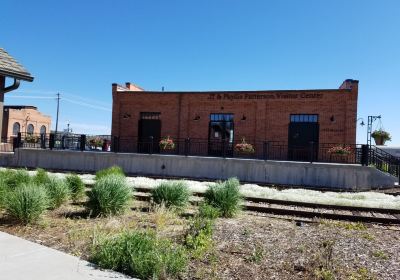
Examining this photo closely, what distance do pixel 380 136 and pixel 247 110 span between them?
965 centimetres

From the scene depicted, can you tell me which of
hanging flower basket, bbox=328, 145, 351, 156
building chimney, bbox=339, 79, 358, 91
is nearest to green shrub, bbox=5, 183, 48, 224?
hanging flower basket, bbox=328, 145, 351, 156

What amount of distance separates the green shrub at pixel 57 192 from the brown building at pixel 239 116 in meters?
14.4

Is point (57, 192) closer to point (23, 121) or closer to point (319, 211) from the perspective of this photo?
point (319, 211)

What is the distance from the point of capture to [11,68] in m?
10.4

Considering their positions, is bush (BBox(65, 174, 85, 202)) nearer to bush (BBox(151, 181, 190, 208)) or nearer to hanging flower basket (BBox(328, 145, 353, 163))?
bush (BBox(151, 181, 190, 208))

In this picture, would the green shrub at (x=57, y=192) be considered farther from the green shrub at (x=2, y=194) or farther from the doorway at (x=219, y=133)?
the doorway at (x=219, y=133)

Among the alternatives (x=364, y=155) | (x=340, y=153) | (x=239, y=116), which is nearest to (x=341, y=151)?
(x=340, y=153)

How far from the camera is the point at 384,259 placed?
5.66 metres

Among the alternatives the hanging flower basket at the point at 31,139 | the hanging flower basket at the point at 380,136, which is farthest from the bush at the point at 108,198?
the hanging flower basket at the point at 380,136

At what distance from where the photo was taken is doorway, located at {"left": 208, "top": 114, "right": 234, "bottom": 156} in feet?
79.4

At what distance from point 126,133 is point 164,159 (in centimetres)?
645

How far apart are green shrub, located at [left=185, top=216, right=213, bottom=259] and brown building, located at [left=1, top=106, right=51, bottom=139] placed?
52.8 metres

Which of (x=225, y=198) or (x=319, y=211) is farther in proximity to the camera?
(x=319, y=211)

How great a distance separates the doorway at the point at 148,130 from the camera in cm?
2577
